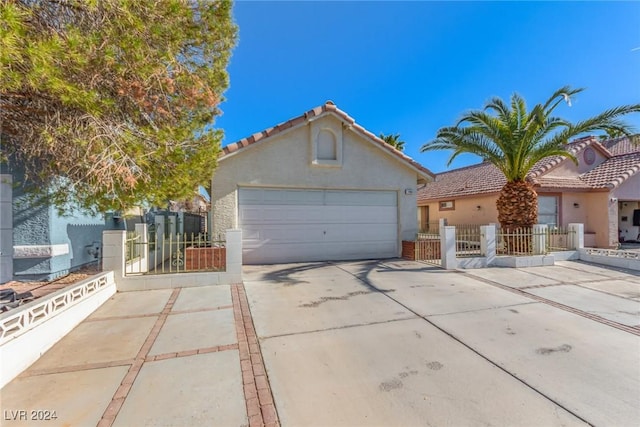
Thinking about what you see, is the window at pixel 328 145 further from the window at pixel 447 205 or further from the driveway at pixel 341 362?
the window at pixel 447 205

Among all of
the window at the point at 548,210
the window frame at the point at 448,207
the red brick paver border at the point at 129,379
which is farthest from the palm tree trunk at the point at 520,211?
→ the red brick paver border at the point at 129,379

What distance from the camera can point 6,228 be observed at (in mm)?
6766

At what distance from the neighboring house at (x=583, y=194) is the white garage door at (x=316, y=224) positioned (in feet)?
25.9

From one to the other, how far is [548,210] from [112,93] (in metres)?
18.9

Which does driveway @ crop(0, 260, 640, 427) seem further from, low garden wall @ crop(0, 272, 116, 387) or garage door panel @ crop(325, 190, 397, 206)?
garage door panel @ crop(325, 190, 397, 206)

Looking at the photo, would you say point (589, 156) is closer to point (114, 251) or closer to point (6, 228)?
point (114, 251)

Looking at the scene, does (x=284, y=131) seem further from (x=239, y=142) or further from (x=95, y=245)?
(x=95, y=245)

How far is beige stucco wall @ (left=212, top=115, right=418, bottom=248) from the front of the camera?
9961 millimetres

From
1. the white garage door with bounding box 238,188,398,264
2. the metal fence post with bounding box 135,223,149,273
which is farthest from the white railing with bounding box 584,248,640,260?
the metal fence post with bounding box 135,223,149,273

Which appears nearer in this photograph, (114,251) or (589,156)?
(114,251)

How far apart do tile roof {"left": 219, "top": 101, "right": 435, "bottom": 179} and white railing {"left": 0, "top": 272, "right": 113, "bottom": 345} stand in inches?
209

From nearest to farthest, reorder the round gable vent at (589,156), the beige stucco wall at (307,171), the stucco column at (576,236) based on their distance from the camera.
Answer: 1. the beige stucco wall at (307,171)
2. the stucco column at (576,236)
3. the round gable vent at (589,156)

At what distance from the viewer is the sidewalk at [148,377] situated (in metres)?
2.76

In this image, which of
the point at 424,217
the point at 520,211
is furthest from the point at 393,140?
the point at 520,211
